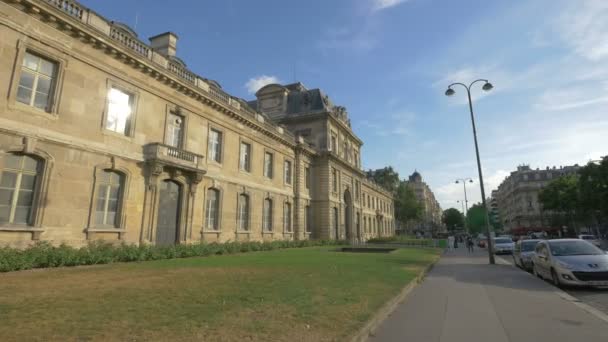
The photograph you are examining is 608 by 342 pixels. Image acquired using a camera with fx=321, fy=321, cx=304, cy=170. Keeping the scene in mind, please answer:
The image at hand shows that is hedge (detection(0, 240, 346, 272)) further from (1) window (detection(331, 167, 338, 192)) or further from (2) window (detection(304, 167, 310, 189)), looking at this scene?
(1) window (detection(331, 167, 338, 192))

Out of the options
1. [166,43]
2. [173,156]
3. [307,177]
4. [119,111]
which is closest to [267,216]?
[307,177]

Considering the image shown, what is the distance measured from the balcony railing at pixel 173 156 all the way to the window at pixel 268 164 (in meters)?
8.25

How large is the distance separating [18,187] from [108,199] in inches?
131

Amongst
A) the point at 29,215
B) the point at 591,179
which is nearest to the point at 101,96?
the point at 29,215

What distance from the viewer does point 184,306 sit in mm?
5547

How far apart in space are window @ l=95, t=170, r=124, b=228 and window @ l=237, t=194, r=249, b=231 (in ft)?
29.4

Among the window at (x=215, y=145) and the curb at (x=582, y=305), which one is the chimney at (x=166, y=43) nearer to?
the window at (x=215, y=145)

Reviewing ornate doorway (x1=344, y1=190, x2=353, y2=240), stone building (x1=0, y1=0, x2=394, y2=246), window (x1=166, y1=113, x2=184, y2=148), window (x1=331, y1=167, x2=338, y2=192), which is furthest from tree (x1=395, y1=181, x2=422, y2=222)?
window (x1=166, y1=113, x2=184, y2=148)

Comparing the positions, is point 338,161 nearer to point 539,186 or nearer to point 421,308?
point 421,308

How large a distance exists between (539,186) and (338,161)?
76.4 m

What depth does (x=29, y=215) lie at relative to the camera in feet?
38.3

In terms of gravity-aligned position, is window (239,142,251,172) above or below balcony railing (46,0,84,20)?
below

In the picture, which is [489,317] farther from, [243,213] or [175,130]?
[243,213]

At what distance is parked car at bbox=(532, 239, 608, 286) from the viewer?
→ 8.75 metres
